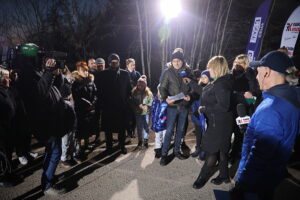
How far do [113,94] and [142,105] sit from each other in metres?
0.80

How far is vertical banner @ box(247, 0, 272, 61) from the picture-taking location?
23.3 ft

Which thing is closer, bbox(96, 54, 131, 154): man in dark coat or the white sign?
bbox(96, 54, 131, 154): man in dark coat

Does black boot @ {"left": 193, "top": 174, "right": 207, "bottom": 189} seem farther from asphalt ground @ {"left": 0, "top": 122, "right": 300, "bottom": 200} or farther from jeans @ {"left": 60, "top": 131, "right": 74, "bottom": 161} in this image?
jeans @ {"left": 60, "top": 131, "right": 74, "bottom": 161}

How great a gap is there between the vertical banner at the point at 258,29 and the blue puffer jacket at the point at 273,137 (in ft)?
20.3

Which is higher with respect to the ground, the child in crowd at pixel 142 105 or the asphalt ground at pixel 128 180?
the child in crowd at pixel 142 105

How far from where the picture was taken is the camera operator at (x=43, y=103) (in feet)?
9.29

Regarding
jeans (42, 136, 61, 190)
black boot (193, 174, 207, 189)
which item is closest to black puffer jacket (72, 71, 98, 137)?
jeans (42, 136, 61, 190)

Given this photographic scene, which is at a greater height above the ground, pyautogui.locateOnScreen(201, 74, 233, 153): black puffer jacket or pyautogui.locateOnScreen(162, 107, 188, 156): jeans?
pyautogui.locateOnScreen(201, 74, 233, 153): black puffer jacket

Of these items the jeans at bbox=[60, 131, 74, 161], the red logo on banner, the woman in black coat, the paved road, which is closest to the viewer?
the paved road

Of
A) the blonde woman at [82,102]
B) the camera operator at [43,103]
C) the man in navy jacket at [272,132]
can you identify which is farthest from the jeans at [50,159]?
the man in navy jacket at [272,132]

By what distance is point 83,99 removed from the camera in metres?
4.62

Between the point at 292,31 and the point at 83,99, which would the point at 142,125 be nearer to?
the point at 83,99

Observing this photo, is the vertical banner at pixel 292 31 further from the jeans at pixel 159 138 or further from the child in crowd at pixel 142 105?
the jeans at pixel 159 138

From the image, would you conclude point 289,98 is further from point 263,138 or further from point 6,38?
point 6,38
